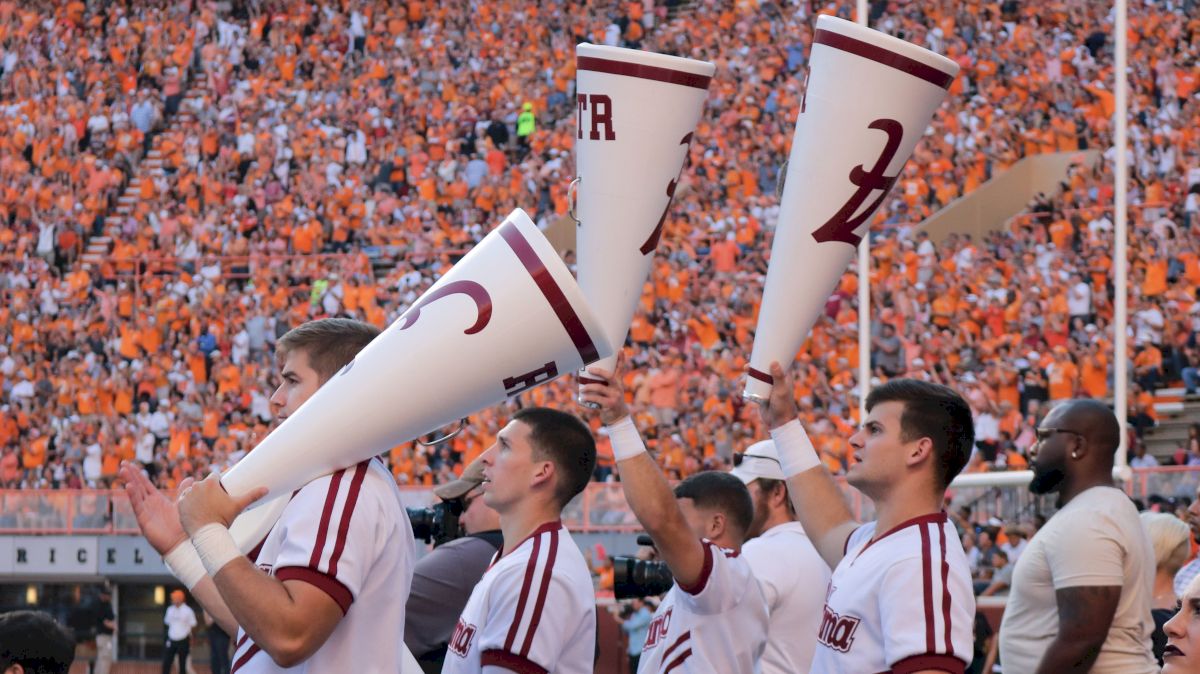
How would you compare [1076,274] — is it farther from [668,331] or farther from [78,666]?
[78,666]

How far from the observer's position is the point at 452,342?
3363 mm

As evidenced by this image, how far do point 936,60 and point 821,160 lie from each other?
342mm

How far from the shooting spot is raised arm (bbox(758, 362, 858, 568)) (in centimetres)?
430

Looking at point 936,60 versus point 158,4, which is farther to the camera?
point 158,4

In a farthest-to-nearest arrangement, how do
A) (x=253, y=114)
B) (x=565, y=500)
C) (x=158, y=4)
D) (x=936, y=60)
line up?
(x=158, y=4) → (x=253, y=114) → (x=565, y=500) → (x=936, y=60)

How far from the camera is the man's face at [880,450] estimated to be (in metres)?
3.76

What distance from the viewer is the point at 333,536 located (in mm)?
3311

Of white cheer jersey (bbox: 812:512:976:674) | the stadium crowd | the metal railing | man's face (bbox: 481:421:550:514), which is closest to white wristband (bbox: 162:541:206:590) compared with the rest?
man's face (bbox: 481:421:550:514)

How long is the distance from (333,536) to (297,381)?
0.41 metres

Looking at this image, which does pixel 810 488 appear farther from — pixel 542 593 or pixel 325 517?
pixel 325 517

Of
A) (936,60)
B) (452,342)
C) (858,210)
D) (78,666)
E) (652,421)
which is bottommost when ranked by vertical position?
(78,666)

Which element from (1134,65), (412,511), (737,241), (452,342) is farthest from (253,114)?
(452,342)

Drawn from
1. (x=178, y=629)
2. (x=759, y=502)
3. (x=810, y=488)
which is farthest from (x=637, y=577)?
(x=178, y=629)

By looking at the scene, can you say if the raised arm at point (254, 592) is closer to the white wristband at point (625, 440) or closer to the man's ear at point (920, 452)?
the white wristband at point (625, 440)
